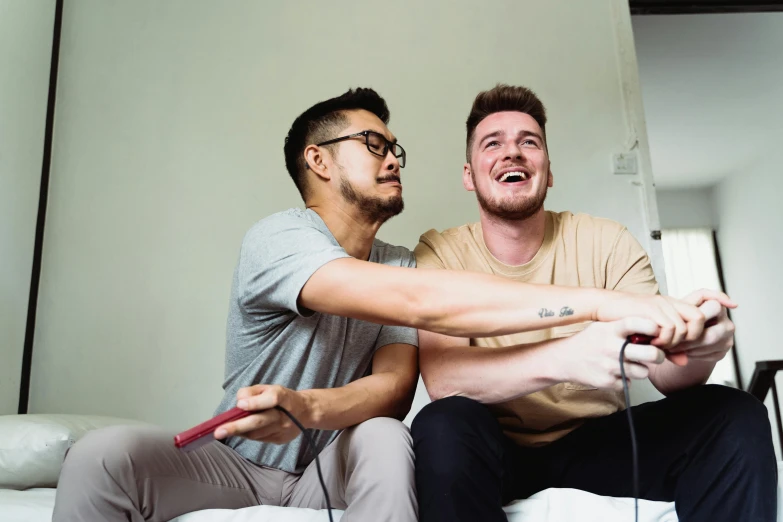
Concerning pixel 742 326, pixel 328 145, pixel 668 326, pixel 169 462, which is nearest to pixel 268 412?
pixel 169 462

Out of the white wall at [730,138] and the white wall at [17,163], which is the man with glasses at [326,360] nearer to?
the white wall at [17,163]

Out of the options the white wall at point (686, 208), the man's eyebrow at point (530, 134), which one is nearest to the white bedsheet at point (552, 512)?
the man's eyebrow at point (530, 134)

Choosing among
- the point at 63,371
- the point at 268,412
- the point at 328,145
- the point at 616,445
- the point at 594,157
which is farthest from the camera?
the point at 594,157

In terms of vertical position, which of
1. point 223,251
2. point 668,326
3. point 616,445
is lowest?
point 616,445

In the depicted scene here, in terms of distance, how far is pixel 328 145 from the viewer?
1.68m

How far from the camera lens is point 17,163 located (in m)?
2.22

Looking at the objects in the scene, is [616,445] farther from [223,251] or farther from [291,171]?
[223,251]

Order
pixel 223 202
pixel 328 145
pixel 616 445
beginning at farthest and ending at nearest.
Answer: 1. pixel 223 202
2. pixel 328 145
3. pixel 616 445

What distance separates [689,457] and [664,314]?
11.7 inches

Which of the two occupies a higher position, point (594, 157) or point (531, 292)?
point (594, 157)

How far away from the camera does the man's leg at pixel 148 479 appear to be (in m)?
1.08

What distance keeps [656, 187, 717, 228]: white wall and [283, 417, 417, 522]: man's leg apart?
6242 mm

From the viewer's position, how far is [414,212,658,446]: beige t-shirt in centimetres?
→ 147

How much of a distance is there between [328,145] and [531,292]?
0.73m
